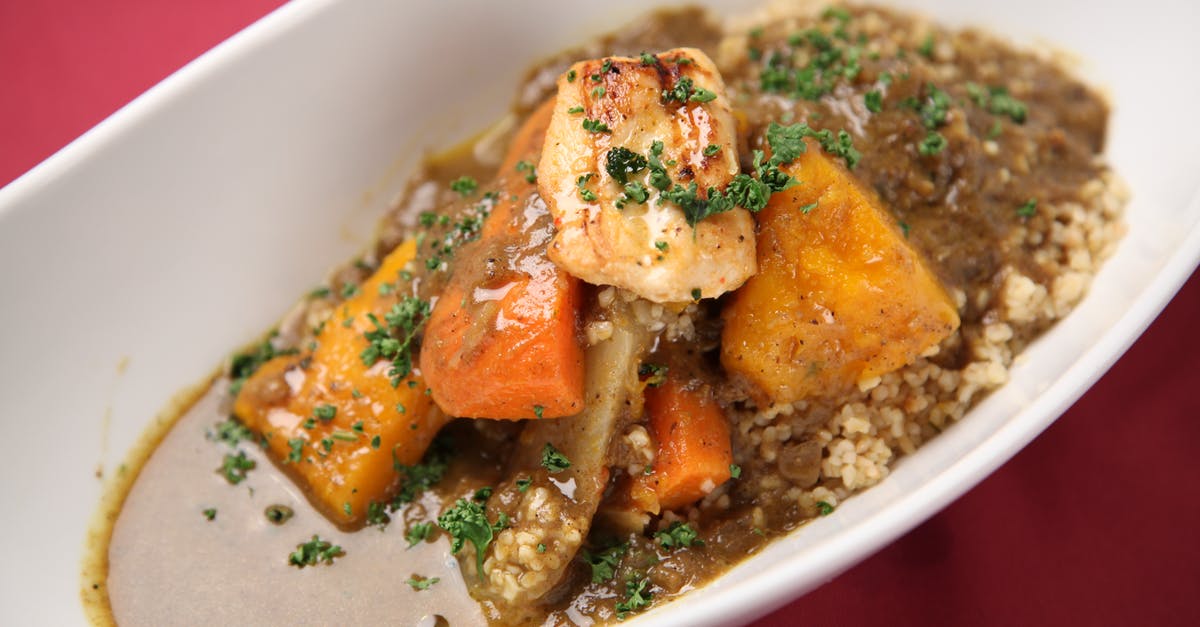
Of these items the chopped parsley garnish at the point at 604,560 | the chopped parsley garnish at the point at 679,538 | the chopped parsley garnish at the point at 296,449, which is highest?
the chopped parsley garnish at the point at 296,449

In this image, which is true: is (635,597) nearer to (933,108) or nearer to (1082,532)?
(1082,532)

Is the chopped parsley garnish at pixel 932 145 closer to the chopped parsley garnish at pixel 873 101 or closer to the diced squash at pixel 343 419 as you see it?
the chopped parsley garnish at pixel 873 101

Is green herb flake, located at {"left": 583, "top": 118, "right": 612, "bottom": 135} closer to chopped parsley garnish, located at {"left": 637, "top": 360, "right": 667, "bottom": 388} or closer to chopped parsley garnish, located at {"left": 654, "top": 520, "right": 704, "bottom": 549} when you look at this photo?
chopped parsley garnish, located at {"left": 637, "top": 360, "right": 667, "bottom": 388}

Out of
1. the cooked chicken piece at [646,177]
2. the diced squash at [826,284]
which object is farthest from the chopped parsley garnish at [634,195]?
the diced squash at [826,284]

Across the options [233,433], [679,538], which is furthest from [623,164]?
[233,433]

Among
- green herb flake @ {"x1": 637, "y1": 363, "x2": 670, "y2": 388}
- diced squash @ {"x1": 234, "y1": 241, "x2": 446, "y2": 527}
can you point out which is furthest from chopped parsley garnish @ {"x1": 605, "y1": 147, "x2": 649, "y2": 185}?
diced squash @ {"x1": 234, "y1": 241, "x2": 446, "y2": 527}
